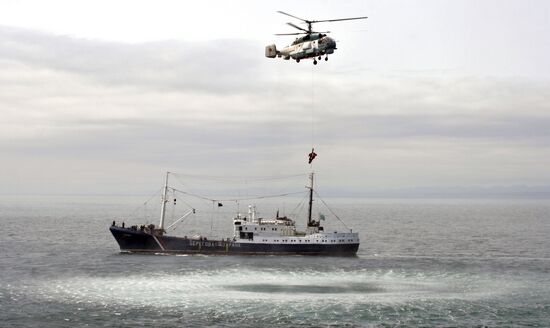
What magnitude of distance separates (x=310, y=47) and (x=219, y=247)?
4197cm

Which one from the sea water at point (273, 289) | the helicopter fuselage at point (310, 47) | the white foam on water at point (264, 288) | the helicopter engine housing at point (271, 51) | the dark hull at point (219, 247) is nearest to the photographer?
the sea water at point (273, 289)

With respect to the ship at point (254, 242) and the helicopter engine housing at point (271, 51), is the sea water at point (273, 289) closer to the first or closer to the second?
the ship at point (254, 242)

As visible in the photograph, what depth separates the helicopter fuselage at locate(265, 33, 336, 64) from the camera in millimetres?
65250

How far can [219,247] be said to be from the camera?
315 feet

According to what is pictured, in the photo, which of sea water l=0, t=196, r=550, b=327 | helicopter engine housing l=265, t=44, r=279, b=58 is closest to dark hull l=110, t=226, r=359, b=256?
sea water l=0, t=196, r=550, b=327

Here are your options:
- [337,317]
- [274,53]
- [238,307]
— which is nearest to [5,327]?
[238,307]

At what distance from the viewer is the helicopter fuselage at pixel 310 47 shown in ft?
214

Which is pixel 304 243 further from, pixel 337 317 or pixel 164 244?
pixel 337 317

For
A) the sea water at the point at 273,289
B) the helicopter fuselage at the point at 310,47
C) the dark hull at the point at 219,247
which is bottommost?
the sea water at the point at 273,289

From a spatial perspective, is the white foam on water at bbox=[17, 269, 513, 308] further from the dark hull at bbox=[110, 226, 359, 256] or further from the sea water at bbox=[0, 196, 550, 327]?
the dark hull at bbox=[110, 226, 359, 256]

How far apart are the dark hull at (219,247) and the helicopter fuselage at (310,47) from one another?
3556 cm

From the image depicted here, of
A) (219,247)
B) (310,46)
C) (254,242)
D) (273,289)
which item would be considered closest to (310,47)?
(310,46)

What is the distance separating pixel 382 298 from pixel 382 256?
39.7m

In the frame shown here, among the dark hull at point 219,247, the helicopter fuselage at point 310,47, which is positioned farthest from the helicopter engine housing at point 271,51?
the dark hull at point 219,247
